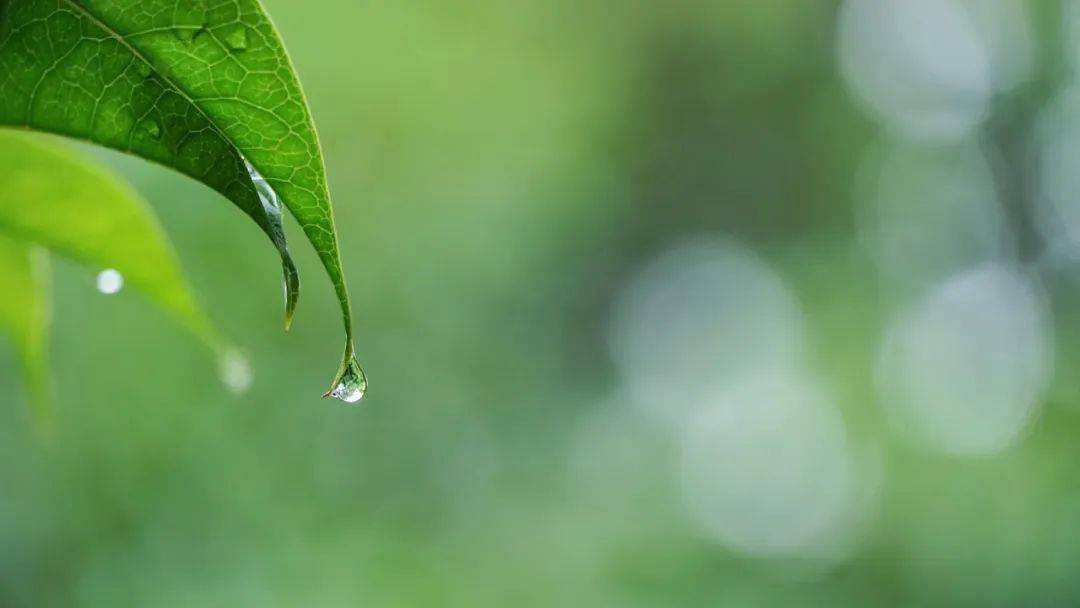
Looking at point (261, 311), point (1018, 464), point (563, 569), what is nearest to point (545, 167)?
point (261, 311)

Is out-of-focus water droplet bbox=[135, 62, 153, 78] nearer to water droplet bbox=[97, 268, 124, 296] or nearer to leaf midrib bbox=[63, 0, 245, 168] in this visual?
leaf midrib bbox=[63, 0, 245, 168]

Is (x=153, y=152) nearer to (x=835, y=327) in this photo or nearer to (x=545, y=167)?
(x=545, y=167)

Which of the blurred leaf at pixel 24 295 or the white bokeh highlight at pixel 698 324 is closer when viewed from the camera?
the blurred leaf at pixel 24 295

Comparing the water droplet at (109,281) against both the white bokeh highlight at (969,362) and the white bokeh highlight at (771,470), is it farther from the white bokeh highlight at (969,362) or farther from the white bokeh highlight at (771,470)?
the white bokeh highlight at (969,362)

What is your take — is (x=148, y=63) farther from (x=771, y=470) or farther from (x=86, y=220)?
(x=771, y=470)

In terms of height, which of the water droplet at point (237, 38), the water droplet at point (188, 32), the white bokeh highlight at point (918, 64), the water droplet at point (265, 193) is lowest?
the water droplet at point (265, 193)

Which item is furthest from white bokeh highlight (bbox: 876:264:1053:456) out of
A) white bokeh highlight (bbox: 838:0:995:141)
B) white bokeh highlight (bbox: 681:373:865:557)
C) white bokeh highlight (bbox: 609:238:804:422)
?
white bokeh highlight (bbox: 838:0:995:141)

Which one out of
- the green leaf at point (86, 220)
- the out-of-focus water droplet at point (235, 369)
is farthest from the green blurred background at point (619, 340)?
the green leaf at point (86, 220)
